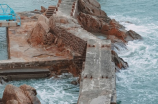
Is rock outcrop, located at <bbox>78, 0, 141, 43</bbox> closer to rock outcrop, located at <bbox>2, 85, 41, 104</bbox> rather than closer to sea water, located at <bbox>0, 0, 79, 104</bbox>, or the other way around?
sea water, located at <bbox>0, 0, 79, 104</bbox>

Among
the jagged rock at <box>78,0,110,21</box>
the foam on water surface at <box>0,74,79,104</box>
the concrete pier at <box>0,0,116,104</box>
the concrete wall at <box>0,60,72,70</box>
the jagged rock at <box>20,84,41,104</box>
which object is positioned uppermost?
the jagged rock at <box>78,0,110,21</box>

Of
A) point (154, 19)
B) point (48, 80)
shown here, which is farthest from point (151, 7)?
point (48, 80)

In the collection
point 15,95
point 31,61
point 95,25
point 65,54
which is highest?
point 95,25

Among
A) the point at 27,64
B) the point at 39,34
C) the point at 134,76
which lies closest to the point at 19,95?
the point at 27,64

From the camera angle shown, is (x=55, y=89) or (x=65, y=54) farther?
(x=65, y=54)

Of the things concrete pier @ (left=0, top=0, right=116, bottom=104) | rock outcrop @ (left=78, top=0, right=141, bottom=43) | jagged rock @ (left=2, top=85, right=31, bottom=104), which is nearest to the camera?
jagged rock @ (left=2, top=85, right=31, bottom=104)

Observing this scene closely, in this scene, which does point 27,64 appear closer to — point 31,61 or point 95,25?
point 31,61

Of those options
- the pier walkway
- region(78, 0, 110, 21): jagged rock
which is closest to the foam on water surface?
the pier walkway
